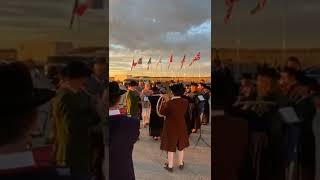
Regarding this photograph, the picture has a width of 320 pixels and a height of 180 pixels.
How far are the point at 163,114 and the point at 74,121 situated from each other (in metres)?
2.71

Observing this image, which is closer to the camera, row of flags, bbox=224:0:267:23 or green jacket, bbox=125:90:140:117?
row of flags, bbox=224:0:267:23

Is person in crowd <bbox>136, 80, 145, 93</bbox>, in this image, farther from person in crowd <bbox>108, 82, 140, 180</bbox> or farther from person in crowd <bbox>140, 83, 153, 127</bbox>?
person in crowd <bbox>108, 82, 140, 180</bbox>

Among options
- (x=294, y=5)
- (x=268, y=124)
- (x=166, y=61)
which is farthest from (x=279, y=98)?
(x=166, y=61)

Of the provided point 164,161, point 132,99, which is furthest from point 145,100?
point 164,161

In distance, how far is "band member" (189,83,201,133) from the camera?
5.19 metres

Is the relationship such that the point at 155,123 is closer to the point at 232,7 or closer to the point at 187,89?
the point at 187,89

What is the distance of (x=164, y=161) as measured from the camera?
189 inches

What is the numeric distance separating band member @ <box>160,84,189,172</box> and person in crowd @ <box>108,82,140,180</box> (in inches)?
71.2

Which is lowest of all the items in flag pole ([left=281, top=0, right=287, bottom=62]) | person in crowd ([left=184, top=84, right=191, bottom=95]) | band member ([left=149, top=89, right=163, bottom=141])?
band member ([left=149, top=89, right=163, bottom=141])

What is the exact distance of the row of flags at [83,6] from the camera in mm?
1599

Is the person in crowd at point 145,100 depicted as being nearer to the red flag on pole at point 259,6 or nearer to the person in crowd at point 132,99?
the person in crowd at point 132,99

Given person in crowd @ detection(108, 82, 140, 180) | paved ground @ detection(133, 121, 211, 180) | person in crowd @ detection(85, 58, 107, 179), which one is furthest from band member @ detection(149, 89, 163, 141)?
person in crowd @ detection(85, 58, 107, 179)

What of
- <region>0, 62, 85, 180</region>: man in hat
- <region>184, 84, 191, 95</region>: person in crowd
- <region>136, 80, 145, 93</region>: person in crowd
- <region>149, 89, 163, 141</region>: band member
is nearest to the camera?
<region>0, 62, 85, 180</region>: man in hat

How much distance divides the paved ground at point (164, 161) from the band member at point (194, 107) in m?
0.26
